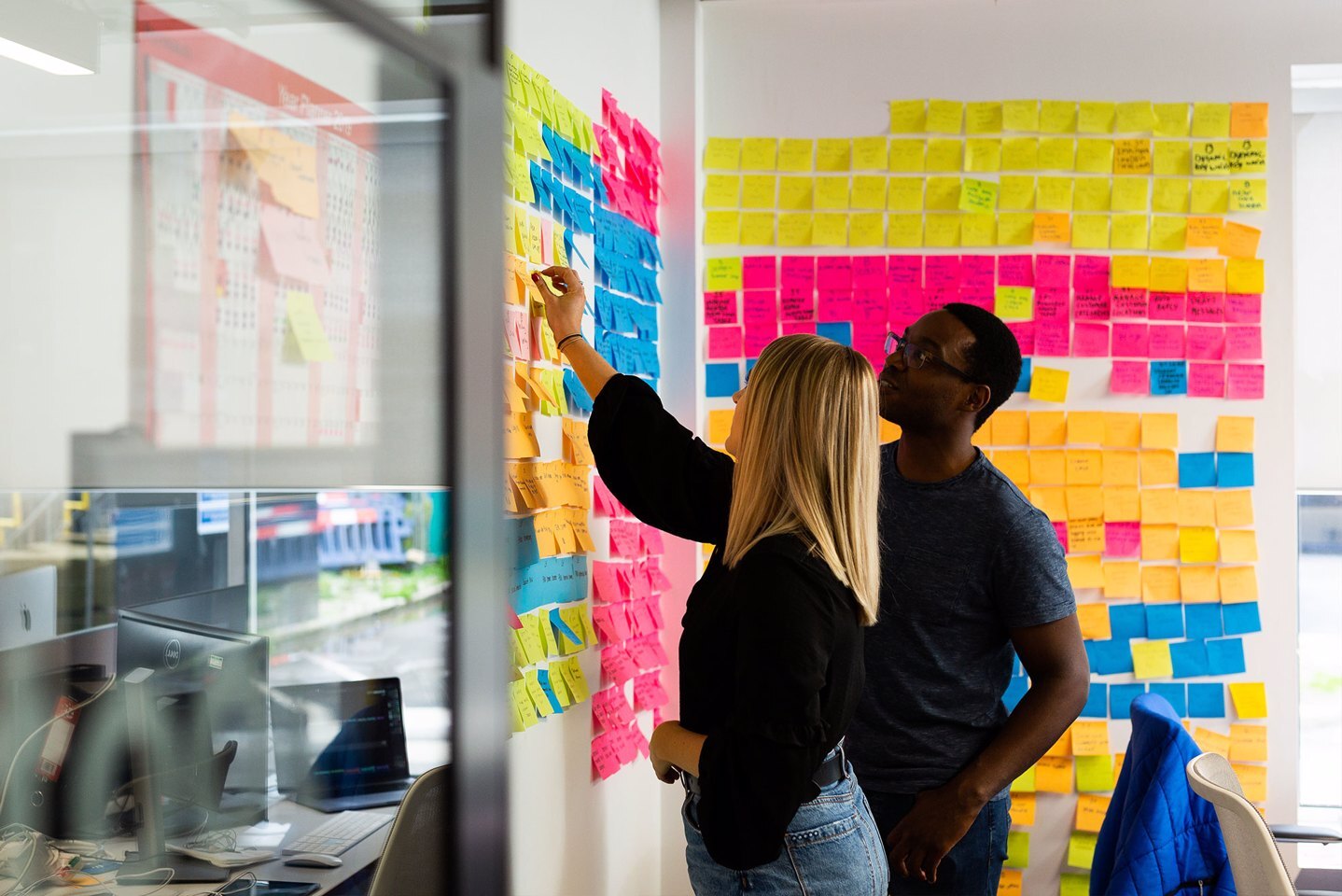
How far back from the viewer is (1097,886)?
7.75 ft

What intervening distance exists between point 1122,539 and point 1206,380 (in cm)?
49

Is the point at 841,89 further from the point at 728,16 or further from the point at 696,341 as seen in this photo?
the point at 696,341

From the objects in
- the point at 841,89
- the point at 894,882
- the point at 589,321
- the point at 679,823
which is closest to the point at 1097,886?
the point at 894,882

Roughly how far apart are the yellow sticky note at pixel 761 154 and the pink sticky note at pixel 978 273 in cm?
60

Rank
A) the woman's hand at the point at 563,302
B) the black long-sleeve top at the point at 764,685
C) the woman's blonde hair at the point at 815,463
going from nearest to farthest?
the black long-sleeve top at the point at 764,685, the woman's blonde hair at the point at 815,463, the woman's hand at the point at 563,302

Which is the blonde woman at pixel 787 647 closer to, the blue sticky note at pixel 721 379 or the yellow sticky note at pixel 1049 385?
the blue sticky note at pixel 721 379

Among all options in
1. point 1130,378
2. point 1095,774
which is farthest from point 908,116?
point 1095,774

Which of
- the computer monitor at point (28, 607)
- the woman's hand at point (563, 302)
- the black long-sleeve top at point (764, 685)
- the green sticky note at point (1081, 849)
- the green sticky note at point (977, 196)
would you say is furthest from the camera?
the green sticky note at point (977, 196)

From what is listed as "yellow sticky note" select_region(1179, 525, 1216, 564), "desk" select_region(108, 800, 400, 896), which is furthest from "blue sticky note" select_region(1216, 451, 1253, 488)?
"desk" select_region(108, 800, 400, 896)

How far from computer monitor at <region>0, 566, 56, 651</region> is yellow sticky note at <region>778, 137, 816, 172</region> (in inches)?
103

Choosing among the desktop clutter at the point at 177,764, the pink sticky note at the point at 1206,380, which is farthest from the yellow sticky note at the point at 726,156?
the desktop clutter at the point at 177,764

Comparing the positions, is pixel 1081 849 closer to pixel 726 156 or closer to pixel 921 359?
pixel 921 359

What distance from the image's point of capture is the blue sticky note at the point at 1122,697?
10.2 feet

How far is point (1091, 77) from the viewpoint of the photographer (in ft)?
10.3
